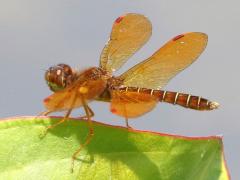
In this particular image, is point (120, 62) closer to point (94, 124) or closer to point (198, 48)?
point (198, 48)

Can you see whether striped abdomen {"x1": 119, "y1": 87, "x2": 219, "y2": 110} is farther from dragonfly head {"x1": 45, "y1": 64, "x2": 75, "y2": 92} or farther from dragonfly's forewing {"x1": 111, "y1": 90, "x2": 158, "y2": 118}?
dragonfly head {"x1": 45, "y1": 64, "x2": 75, "y2": 92}

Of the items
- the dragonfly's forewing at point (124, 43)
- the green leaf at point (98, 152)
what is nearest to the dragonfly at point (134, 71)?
the dragonfly's forewing at point (124, 43)

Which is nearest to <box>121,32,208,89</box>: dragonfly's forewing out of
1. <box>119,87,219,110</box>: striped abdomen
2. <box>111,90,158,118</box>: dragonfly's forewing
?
<box>119,87,219,110</box>: striped abdomen

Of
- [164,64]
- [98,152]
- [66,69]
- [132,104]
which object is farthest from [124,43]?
[98,152]

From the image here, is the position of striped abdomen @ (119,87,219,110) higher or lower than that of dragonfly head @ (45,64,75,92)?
lower

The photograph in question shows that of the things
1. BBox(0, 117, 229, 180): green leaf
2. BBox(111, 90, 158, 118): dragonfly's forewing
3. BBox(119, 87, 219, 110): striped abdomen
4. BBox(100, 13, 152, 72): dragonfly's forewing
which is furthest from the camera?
BBox(100, 13, 152, 72): dragonfly's forewing

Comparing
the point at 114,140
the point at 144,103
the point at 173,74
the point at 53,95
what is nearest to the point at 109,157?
the point at 114,140

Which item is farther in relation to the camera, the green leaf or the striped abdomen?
the striped abdomen
